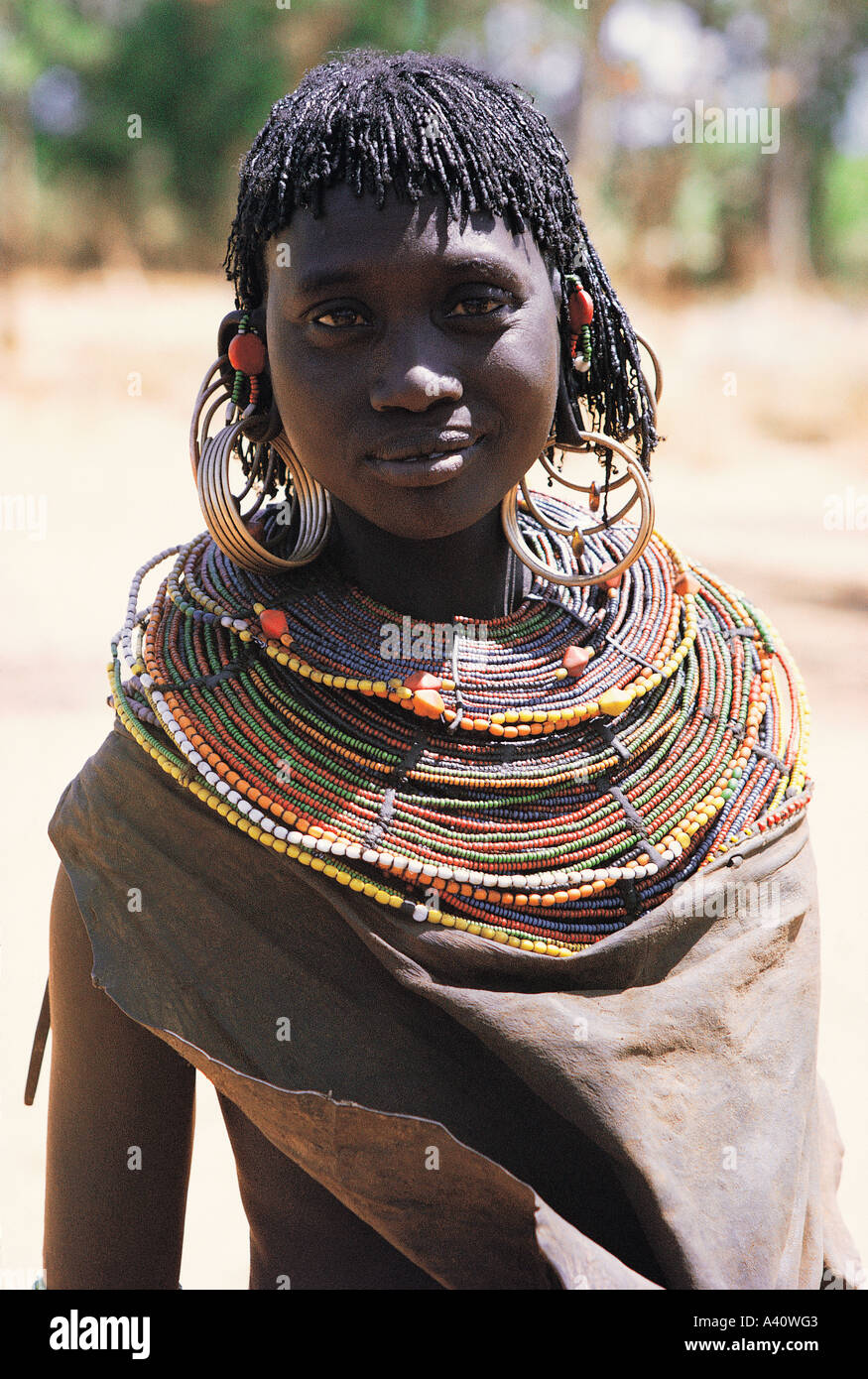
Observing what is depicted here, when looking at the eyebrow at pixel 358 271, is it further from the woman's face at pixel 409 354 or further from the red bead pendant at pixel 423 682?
the red bead pendant at pixel 423 682

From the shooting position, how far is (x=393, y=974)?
1560 millimetres

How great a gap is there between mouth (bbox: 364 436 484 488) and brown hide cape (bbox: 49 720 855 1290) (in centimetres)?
44

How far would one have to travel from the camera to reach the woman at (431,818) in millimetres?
1500

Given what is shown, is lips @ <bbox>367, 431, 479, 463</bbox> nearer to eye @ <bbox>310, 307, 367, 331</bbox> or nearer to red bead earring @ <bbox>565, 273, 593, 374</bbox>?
eye @ <bbox>310, 307, 367, 331</bbox>

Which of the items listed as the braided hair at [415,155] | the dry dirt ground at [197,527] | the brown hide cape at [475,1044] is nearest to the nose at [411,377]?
the braided hair at [415,155]

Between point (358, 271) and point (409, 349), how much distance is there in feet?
0.32

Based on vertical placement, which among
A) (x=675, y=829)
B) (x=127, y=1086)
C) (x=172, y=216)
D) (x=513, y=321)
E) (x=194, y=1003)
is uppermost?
(x=172, y=216)

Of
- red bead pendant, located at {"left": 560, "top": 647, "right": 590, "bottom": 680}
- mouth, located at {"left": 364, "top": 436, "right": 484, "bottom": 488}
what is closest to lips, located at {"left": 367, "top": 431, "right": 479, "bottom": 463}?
mouth, located at {"left": 364, "top": 436, "right": 484, "bottom": 488}

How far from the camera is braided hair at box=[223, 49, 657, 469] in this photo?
4.90 ft

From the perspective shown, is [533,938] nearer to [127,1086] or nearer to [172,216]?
[127,1086]

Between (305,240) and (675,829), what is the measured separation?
81 cm

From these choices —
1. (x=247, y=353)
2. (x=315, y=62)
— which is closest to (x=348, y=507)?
(x=247, y=353)

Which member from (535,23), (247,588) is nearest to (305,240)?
(247,588)

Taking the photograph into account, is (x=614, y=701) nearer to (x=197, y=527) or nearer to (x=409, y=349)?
(x=409, y=349)
